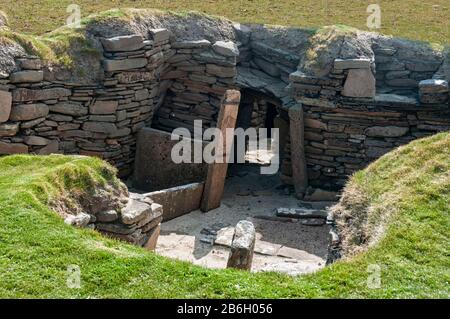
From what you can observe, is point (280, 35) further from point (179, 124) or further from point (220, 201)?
point (220, 201)

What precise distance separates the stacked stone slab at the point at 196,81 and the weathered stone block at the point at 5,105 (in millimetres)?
3880

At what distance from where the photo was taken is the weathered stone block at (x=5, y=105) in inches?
422

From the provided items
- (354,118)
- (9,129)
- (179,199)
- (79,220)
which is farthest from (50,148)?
(354,118)

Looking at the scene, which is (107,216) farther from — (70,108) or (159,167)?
(159,167)

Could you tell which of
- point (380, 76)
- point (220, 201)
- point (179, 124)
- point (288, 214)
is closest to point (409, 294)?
point (288, 214)

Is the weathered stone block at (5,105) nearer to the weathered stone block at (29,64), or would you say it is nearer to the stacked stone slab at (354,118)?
the weathered stone block at (29,64)

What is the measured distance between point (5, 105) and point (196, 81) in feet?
14.7

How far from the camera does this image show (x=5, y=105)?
10773 millimetres

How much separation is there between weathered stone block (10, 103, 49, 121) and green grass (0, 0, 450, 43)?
6.80 feet

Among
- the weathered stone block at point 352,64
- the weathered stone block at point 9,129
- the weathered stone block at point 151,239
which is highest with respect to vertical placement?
the weathered stone block at point 352,64

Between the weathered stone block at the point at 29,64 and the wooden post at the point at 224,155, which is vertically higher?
the weathered stone block at the point at 29,64

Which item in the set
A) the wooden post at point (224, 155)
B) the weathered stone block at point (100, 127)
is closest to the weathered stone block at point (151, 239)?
the wooden post at point (224, 155)

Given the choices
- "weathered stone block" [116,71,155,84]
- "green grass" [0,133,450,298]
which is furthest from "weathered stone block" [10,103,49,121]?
"green grass" [0,133,450,298]

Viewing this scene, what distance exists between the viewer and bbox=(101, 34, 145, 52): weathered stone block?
12.1m
